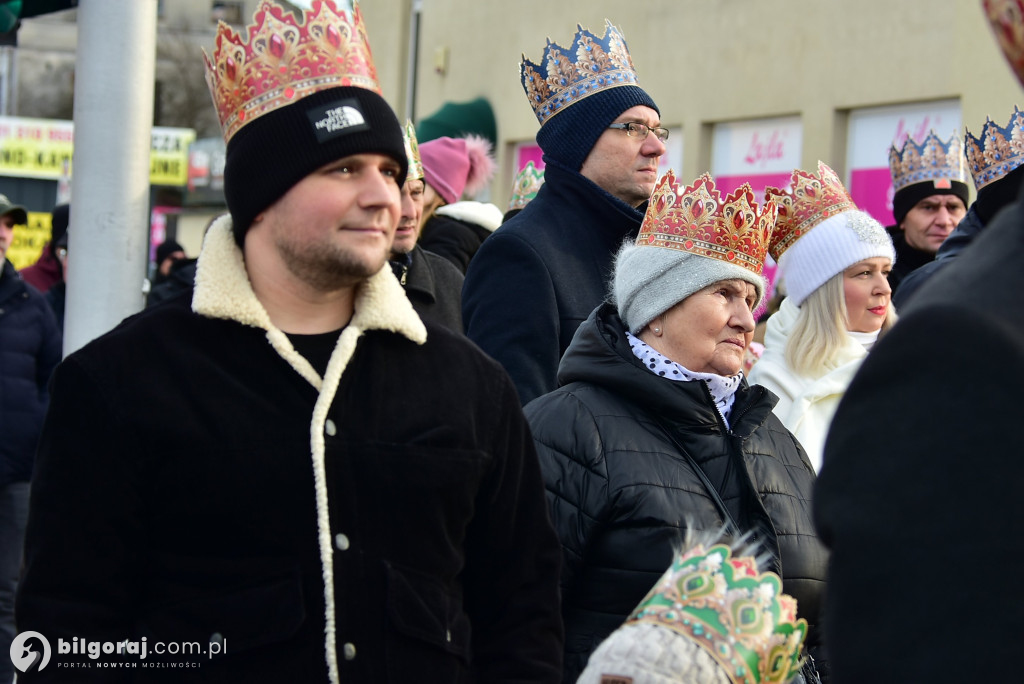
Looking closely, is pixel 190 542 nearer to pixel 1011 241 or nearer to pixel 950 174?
pixel 1011 241

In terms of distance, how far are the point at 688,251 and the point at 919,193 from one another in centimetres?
368

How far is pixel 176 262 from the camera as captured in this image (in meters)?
10.2

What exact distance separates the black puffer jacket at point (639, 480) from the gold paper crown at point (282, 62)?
1.08 metres

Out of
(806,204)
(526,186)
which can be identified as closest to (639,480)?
(806,204)

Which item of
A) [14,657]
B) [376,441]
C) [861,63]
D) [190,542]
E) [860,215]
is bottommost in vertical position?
[14,657]

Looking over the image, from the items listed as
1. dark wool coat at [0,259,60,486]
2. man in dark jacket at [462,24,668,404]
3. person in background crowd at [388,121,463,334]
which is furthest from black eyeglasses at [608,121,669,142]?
dark wool coat at [0,259,60,486]

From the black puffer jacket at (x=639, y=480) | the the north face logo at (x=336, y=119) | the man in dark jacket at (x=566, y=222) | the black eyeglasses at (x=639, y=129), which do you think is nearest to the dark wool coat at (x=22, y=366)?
the man in dark jacket at (x=566, y=222)

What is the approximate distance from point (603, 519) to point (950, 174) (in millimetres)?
4665

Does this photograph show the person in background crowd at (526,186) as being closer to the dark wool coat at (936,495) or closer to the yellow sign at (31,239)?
the dark wool coat at (936,495)

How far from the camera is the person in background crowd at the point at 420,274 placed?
5062 mm

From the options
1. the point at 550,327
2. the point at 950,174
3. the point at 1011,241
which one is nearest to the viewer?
the point at 1011,241

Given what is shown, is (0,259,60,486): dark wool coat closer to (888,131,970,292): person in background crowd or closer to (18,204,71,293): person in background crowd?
(18,204,71,293): person in background crowd

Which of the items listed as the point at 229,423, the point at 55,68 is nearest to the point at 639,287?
the point at 229,423

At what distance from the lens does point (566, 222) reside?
4730 millimetres
